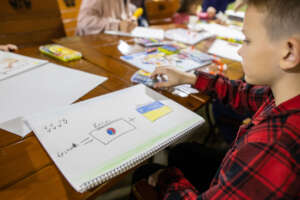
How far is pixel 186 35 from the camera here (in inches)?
52.3

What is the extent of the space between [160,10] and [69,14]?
107 cm

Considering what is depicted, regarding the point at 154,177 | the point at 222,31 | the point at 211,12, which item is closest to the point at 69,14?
the point at 211,12

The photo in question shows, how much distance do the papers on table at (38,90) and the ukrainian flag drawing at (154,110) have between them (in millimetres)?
214

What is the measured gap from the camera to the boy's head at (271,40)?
1.22ft

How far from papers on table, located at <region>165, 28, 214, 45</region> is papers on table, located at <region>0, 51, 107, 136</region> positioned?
71cm

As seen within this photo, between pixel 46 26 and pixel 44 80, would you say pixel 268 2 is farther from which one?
pixel 46 26

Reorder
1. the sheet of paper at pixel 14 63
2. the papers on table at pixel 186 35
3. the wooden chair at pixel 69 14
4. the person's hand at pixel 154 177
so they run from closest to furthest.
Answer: the person's hand at pixel 154 177, the sheet of paper at pixel 14 63, the papers on table at pixel 186 35, the wooden chair at pixel 69 14

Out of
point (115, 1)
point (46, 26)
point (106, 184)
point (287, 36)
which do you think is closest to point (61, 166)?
point (106, 184)

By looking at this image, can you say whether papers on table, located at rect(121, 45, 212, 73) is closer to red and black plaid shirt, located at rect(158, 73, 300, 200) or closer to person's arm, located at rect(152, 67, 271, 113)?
person's arm, located at rect(152, 67, 271, 113)

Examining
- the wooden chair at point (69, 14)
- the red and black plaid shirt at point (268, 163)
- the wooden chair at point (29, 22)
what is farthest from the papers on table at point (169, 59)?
the wooden chair at point (69, 14)

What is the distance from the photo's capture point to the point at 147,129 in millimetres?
479

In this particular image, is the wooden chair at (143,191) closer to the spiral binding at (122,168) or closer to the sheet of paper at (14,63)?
the spiral binding at (122,168)

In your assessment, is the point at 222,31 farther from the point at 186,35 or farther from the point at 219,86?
the point at 219,86

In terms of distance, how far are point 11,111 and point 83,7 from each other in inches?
45.4
